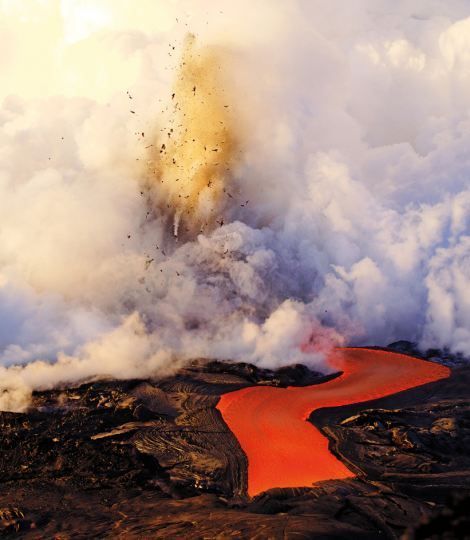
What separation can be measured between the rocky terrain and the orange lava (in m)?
0.61

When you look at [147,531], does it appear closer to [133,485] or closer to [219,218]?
[133,485]

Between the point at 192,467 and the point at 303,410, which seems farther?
the point at 303,410

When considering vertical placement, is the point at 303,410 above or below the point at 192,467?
above

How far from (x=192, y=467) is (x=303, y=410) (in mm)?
7917

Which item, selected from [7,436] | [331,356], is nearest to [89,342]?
[7,436]

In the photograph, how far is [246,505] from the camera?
17.1 meters

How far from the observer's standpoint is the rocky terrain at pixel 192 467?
15.7 meters

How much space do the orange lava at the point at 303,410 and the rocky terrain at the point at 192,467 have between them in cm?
61

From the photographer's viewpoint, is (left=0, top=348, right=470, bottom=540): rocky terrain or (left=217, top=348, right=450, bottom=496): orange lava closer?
(left=0, top=348, right=470, bottom=540): rocky terrain

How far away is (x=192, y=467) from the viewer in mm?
19906

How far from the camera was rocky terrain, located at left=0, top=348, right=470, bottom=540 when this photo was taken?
51.6 ft

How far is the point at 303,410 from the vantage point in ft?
86.3

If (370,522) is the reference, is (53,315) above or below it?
above

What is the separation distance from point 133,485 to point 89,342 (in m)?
15.2
